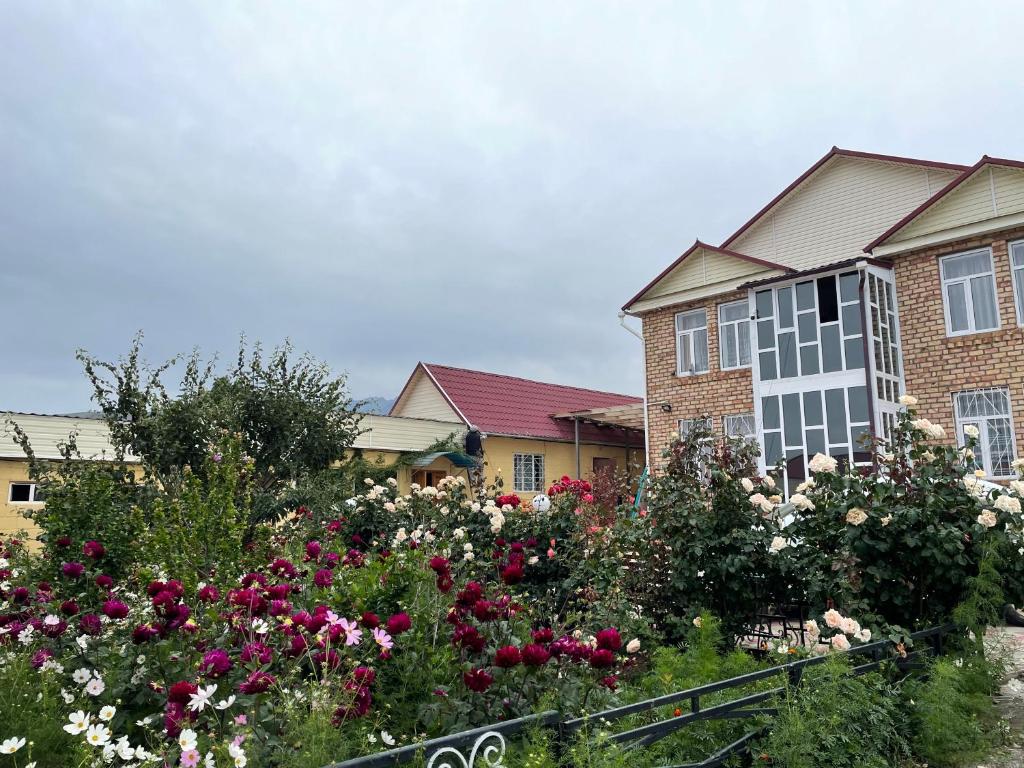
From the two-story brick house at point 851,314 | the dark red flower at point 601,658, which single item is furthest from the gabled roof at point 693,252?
the dark red flower at point 601,658

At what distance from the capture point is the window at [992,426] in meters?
12.9

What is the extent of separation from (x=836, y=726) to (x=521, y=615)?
146 centimetres

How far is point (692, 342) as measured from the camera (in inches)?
703

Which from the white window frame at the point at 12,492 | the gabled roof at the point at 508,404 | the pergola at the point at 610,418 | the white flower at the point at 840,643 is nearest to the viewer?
the white flower at the point at 840,643

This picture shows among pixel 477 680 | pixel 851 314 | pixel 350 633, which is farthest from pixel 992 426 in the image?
pixel 350 633

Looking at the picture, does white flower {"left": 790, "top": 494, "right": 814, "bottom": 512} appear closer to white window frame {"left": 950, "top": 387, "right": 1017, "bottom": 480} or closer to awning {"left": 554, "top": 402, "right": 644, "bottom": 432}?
white window frame {"left": 950, "top": 387, "right": 1017, "bottom": 480}

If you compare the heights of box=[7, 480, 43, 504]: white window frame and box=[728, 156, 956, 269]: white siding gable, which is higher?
box=[728, 156, 956, 269]: white siding gable

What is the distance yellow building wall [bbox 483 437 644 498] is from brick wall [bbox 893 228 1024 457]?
339 inches

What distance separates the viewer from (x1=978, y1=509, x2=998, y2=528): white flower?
170 inches

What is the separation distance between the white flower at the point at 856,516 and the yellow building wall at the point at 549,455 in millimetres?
16715

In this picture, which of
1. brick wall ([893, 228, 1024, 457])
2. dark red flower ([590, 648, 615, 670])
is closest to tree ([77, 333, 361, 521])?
dark red flower ([590, 648, 615, 670])

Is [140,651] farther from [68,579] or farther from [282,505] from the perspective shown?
[282,505]

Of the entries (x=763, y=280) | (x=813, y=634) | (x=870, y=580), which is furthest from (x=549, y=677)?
(x=763, y=280)

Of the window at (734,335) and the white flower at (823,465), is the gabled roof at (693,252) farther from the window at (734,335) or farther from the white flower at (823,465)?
the white flower at (823,465)
